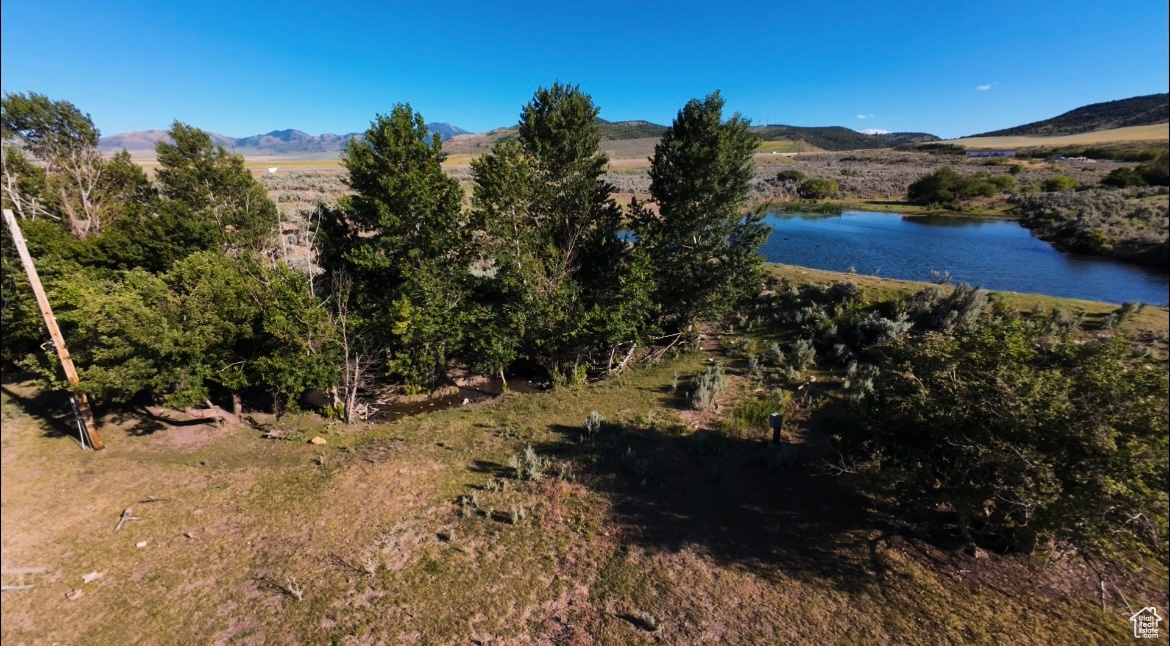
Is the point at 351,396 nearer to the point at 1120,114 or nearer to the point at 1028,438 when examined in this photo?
the point at 1028,438

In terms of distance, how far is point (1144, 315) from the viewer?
1683cm

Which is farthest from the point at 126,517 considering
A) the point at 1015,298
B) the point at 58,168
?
the point at 1015,298

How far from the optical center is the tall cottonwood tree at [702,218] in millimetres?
18219

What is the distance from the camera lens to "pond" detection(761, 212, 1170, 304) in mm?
21281

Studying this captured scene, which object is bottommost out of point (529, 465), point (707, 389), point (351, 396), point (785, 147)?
point (529, 465)

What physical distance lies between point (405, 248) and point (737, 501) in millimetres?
14712

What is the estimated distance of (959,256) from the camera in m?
29.6

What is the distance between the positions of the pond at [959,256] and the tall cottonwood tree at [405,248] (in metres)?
25.2

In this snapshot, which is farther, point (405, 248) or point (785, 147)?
point (785, 147)

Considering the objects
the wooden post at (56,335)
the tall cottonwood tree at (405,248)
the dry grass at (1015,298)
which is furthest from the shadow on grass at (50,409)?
the dry grass at (1015,298)

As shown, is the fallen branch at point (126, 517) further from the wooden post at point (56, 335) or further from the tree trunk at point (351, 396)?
the tree trunk at point (351, 396)

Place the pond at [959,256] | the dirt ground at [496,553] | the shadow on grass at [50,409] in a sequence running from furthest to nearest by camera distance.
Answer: the pond at [959,256], the shadow on grass at [50,409], the dirt ground at [496,553]

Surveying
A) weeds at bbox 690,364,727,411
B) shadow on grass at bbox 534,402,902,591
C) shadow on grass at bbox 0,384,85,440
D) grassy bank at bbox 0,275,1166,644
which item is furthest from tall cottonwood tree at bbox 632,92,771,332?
shadow on grass at bbox 0,384,85,440

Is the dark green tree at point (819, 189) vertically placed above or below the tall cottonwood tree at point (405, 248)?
above
